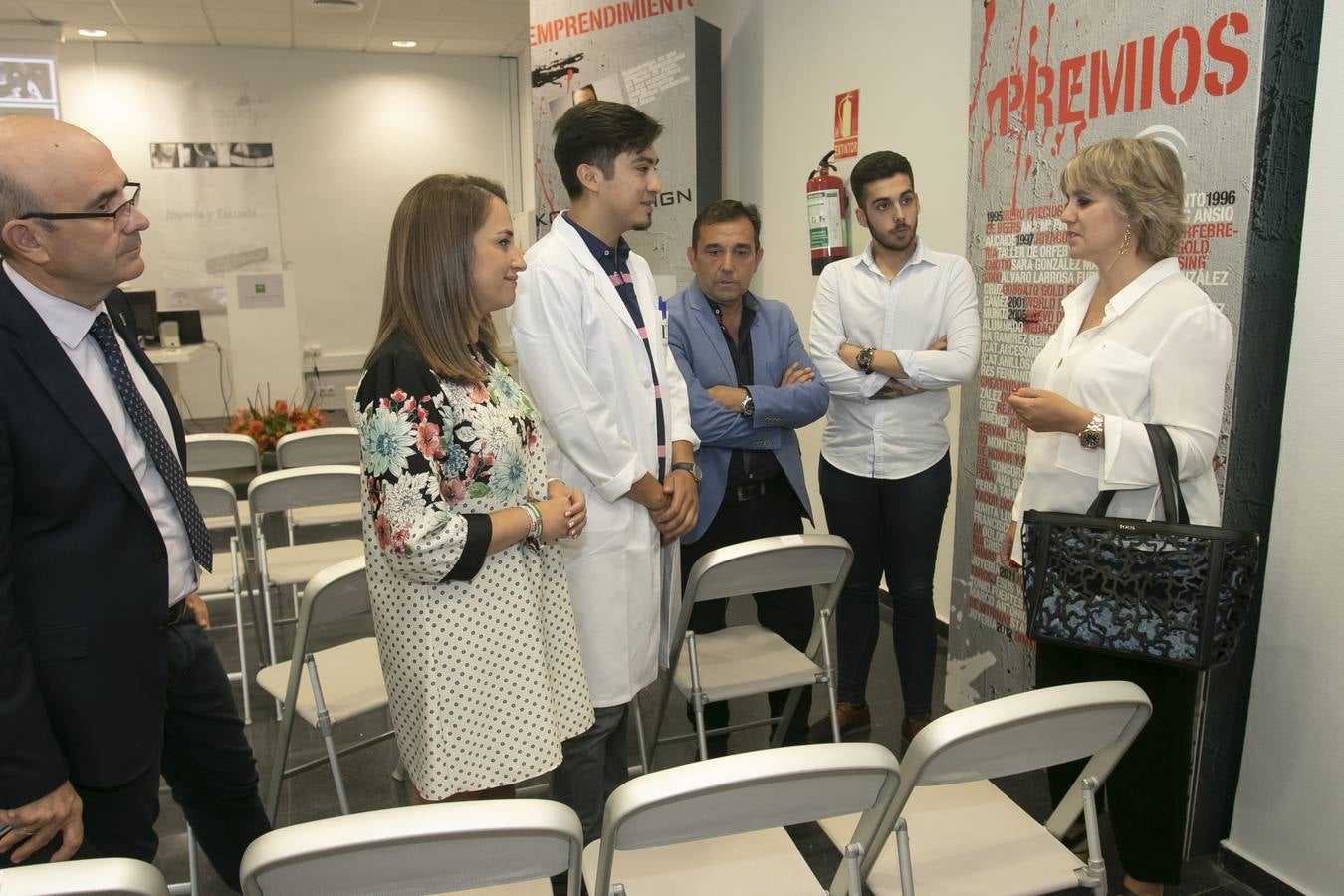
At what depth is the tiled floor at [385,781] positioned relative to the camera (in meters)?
2.32

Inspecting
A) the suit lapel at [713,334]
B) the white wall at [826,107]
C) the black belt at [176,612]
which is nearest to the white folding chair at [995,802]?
the black belt at [176,612]

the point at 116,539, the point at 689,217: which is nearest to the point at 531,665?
the point at 116,539

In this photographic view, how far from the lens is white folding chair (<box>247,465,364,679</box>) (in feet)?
10.7

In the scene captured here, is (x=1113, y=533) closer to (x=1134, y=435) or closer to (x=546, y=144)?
(x=1134, y=435)

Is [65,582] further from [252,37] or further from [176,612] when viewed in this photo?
[252,37]

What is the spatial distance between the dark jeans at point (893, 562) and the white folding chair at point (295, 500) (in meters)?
1.64

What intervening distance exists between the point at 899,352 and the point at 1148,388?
0.91 meters

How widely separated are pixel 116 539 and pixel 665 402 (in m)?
1.19

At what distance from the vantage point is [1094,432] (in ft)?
6.20

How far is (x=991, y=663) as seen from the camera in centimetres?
298

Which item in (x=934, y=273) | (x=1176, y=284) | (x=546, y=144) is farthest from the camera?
(x=546, y=144)

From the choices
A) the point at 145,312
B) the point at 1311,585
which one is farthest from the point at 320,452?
the point at 145,312

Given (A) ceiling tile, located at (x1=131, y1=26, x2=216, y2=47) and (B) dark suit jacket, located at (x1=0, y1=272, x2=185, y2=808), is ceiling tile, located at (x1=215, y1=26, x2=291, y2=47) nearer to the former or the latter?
(A) ceiling tile, located at (x1=131, y1=26, x2=216, y2=47)

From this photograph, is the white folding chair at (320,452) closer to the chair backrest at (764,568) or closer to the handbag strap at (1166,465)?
the chair backrest at (764,568)
